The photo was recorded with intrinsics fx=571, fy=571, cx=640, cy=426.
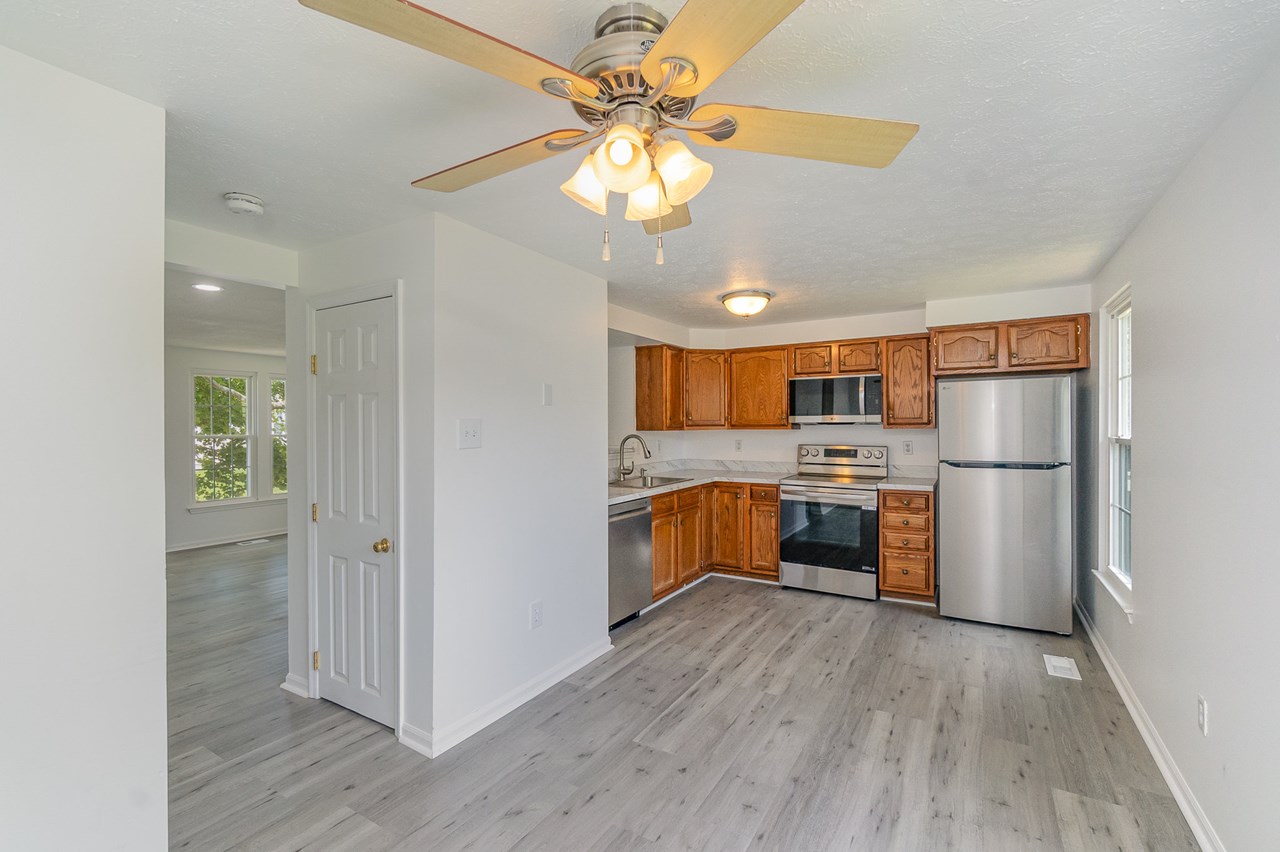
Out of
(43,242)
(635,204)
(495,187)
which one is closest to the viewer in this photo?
(635,204)

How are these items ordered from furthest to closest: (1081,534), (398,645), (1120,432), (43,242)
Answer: (1081,534) → (1120,432) → (398,645) → (43,242)

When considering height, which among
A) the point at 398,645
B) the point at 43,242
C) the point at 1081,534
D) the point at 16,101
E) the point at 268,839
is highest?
the point at 16,101

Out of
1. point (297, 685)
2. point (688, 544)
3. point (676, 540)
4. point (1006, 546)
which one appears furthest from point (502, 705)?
point (1006, 546)

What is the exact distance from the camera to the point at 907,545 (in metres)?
4.39

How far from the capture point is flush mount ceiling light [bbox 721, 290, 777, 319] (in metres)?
3.66

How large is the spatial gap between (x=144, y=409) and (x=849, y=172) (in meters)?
2.37

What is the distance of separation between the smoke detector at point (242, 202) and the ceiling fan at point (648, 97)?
53.6 inches

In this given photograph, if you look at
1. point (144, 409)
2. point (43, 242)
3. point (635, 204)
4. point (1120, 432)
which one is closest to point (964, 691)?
point (1120, 432)

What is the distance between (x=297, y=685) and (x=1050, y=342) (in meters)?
5.10

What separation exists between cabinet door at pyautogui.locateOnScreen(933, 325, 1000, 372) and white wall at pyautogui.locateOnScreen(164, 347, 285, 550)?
7.58 m

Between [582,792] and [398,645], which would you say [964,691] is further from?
[398,645]

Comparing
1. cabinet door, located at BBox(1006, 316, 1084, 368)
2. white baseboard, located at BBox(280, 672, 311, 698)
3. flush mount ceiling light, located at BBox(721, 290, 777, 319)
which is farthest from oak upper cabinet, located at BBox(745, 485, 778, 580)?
white baseboard, located at BBox(280, 672, 311, 698)

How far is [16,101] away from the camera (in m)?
1.41

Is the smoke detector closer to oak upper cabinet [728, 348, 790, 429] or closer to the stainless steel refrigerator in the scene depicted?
oak upper cabinet [728, 348, 790, 429]
